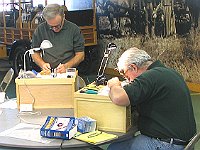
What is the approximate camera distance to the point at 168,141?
2316 mm

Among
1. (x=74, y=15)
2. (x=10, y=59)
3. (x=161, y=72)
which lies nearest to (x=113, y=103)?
(x=161, y=72)

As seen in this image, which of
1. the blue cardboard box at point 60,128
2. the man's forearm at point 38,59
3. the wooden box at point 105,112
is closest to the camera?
the blue cardboard box at point 60,128

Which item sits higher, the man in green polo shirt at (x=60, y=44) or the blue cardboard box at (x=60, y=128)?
the man in green polo shirt at (x=60, y=44)

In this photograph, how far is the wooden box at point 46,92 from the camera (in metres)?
2.83

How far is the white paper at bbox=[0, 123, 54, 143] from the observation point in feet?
7.31

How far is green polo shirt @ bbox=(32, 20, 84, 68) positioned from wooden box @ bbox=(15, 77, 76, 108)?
0.94m

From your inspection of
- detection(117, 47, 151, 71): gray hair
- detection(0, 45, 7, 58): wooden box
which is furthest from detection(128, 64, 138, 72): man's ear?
detection(0, 45, 7, 58): wooden box

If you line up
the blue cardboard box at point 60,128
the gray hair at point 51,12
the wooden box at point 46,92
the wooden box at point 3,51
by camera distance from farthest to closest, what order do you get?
the wooden box at point 3,51 → the gray hair at point 51,12 → the wooden box at point 46,92 → the blue cardboard box at point 60,128

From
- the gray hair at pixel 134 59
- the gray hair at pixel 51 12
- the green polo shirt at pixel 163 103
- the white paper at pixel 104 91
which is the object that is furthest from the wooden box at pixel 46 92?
the gray hair at pixel 51 12

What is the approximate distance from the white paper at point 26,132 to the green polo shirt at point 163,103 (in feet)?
2.03

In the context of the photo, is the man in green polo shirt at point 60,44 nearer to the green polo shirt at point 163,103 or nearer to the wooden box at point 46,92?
the wooden box at point 46,92

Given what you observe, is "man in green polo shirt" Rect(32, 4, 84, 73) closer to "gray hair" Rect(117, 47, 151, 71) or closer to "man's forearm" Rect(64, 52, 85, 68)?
"man's forearm" Rect(64, 52, 85, 68)

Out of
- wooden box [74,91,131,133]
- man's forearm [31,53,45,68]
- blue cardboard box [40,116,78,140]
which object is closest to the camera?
blue cardboard box [40,116,78,140]

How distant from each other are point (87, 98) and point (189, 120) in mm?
683
